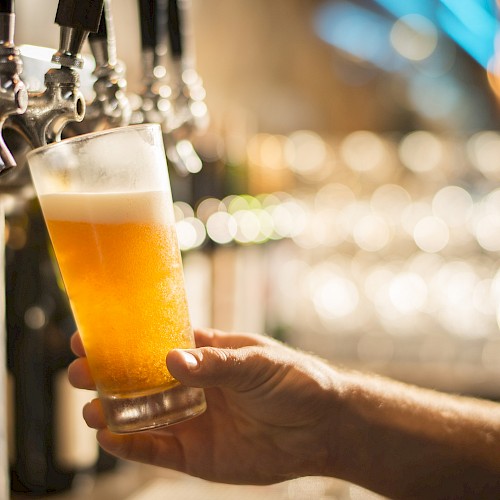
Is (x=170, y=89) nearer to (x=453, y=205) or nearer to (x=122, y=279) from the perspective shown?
(x=122, y=279)

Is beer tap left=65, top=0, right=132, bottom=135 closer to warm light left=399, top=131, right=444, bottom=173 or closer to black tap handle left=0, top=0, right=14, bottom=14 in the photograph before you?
black tap handle left=0, top=0, right=14, bottom=14

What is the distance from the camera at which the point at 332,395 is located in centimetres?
107

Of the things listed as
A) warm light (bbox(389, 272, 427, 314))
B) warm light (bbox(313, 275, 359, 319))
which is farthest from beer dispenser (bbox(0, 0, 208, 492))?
warm light (bbox(389, 272, 427, 314))

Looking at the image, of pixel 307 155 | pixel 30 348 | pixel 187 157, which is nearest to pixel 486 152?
pixel 307 155

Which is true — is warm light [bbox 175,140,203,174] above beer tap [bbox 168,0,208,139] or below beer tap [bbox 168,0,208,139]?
below

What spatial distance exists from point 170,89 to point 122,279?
456 millimetres

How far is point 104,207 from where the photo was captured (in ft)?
2.58

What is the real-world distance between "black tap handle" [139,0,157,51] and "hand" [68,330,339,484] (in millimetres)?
443

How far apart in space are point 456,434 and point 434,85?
4.50m

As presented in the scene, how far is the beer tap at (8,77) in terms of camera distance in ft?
2.25

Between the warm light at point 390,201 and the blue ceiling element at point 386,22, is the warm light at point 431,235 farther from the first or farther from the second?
the blue ceiling element at point 386,22

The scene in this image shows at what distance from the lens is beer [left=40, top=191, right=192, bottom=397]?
2.59ft

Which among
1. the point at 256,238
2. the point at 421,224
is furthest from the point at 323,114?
the point at 256,238

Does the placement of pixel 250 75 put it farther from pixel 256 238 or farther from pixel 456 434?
pixel 456 434
